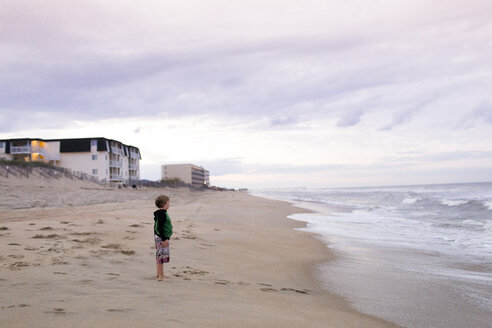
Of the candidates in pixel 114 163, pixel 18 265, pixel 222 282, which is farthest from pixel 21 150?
pixel 222 282

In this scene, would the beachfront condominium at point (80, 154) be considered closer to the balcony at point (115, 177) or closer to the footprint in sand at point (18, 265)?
the balcony at point (115, 177)

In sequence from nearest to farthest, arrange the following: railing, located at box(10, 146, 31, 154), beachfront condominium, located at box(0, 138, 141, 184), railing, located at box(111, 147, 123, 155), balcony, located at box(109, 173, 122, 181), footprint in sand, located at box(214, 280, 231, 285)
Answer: footprint in sand, located at box(214, 280, 231, 285)
railing, located at box(10, 146, 31, 154)
beachfront condominium, located at box(0, 138, 141, 184)
balcony, located at box(109, 173, 122, 181)
railing, located at box(111, 147, 123, 155)

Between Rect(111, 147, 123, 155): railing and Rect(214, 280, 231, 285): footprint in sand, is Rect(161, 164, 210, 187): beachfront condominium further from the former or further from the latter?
Rect(214, 280, 231, 285): footprint in sand

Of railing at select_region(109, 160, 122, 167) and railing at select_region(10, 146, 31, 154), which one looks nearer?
railing at select_region(10, 146, 31, 154)

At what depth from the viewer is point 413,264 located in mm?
7832

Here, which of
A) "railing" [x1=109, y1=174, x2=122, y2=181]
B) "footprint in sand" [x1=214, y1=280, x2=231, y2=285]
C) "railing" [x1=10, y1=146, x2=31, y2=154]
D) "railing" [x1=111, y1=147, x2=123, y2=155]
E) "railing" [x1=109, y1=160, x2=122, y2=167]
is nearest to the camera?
"footprint in sand" [x1=214, y1=280, x2=231, y2=285]

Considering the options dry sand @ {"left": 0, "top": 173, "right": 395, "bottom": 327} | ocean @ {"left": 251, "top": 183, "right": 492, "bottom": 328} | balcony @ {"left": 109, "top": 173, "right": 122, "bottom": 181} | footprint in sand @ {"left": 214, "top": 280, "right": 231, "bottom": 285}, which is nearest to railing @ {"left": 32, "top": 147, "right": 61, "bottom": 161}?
balcony @ {"left": 109, "top": 173, "right": 122, "bottom": 181}

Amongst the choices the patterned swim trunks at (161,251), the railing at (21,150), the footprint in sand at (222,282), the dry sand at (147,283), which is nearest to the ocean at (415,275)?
the dry sand at (147,283)

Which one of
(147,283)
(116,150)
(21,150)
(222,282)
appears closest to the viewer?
(147,283)

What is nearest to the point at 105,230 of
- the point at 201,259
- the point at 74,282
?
the point at 201,259

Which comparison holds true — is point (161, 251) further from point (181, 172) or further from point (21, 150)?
point (181, 172)

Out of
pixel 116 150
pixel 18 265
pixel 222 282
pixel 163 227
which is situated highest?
pixel 116 150

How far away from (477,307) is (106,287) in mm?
4901

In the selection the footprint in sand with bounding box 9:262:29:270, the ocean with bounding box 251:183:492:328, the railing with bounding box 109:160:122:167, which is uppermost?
the railing with bounding box 109:160:122:167
